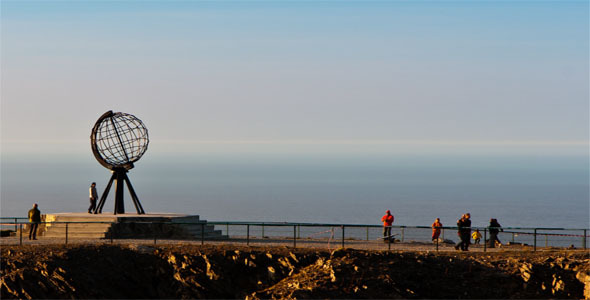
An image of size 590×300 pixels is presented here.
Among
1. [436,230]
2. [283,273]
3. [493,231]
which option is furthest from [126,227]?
[493,231]

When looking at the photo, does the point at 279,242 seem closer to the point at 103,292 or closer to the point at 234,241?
the point at 234,241

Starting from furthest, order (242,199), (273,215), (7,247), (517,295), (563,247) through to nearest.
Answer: (242,199), (273,215), (563,247), (7,247), (517,295)

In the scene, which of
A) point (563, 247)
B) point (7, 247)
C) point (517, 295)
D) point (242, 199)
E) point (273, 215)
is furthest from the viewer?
point (242, 199)

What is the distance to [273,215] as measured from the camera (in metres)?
119

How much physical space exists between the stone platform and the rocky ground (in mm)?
4765

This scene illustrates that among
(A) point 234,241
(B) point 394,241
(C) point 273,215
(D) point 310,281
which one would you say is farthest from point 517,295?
(C) point 273,215

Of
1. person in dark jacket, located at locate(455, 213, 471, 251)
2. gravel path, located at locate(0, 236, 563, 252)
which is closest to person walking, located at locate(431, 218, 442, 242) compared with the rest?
gravel path, located at locate(0, 236, 563, 252)

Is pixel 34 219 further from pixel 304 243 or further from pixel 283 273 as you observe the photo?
pixel 283 273

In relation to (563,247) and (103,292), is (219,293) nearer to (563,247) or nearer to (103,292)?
(103,292)

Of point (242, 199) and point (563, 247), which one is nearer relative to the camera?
point (563, 247)

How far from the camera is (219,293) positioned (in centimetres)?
2712

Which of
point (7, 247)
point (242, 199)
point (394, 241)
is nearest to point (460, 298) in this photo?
point (394, 241)

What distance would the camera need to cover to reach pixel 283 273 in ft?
90.2

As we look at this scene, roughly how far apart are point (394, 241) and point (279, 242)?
414 cm
